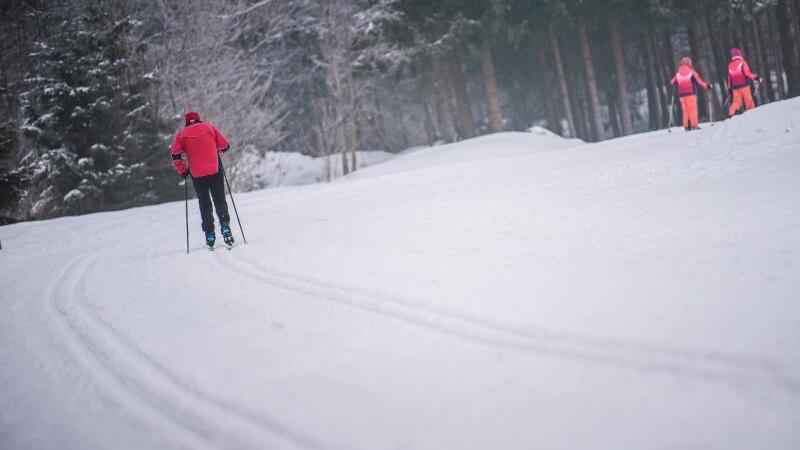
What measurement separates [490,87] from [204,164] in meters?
18.0

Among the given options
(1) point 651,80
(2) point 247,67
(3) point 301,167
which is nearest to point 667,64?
(1) point 651,80

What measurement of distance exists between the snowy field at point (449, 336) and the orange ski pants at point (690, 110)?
6.70 metres

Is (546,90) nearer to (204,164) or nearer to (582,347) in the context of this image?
(204,164)

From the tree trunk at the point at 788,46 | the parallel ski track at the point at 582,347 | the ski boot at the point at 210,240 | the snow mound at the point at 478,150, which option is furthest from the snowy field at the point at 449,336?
the tree trunk at the point at 788,46

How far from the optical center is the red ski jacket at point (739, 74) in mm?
12492

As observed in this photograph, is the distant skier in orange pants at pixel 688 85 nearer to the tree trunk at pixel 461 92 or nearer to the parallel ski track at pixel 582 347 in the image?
the parallel ski track at pixel 582 347

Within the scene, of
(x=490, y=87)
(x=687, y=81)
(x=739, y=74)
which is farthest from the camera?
(x=490, y=87)

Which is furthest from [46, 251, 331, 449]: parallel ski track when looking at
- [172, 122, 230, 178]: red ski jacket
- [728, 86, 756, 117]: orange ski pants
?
[728, 86, 756, 117]: orange ski pants

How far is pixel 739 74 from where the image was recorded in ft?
41.5

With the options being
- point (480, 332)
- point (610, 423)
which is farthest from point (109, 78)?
point (610, 423)

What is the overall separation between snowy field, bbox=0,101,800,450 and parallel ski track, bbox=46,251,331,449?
13 millimetres

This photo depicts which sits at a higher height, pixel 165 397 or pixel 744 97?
pixel 744 97

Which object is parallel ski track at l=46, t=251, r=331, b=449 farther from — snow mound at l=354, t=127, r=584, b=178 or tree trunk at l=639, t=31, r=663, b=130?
tree trunk at l=639, t=31, r=663, b=130

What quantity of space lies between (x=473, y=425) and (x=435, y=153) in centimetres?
→ 1734
